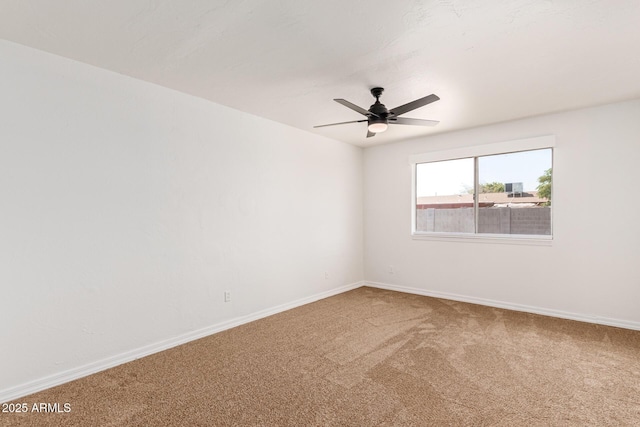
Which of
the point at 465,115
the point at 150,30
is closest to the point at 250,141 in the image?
the point at 150,30

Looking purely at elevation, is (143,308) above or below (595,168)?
below

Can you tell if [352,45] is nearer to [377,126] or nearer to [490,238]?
[377,126]

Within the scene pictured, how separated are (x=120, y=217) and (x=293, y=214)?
2150mm

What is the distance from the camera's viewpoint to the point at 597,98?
3371mm

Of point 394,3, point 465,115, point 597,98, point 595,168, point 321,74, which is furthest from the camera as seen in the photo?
point 465,115

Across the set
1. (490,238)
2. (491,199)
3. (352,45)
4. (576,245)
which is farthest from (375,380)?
(491,199)

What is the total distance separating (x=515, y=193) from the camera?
14.0 feet

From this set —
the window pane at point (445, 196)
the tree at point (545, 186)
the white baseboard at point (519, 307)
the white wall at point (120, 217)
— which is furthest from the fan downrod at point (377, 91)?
the white baseboard at point (519, 307)

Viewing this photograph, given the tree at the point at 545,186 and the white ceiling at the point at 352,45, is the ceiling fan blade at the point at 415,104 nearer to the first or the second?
the white ceiling at the point at 352,45

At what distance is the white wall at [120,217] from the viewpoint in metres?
2.28

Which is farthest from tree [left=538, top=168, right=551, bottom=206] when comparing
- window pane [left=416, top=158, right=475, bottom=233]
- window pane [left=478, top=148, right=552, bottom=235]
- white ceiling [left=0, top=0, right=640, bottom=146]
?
white ceiling [left=0, top=0, right=640, bottom=146]

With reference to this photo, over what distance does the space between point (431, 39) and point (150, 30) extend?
1.95m

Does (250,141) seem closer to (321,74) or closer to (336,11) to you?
(321,74)

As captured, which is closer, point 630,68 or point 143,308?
point 630,68
